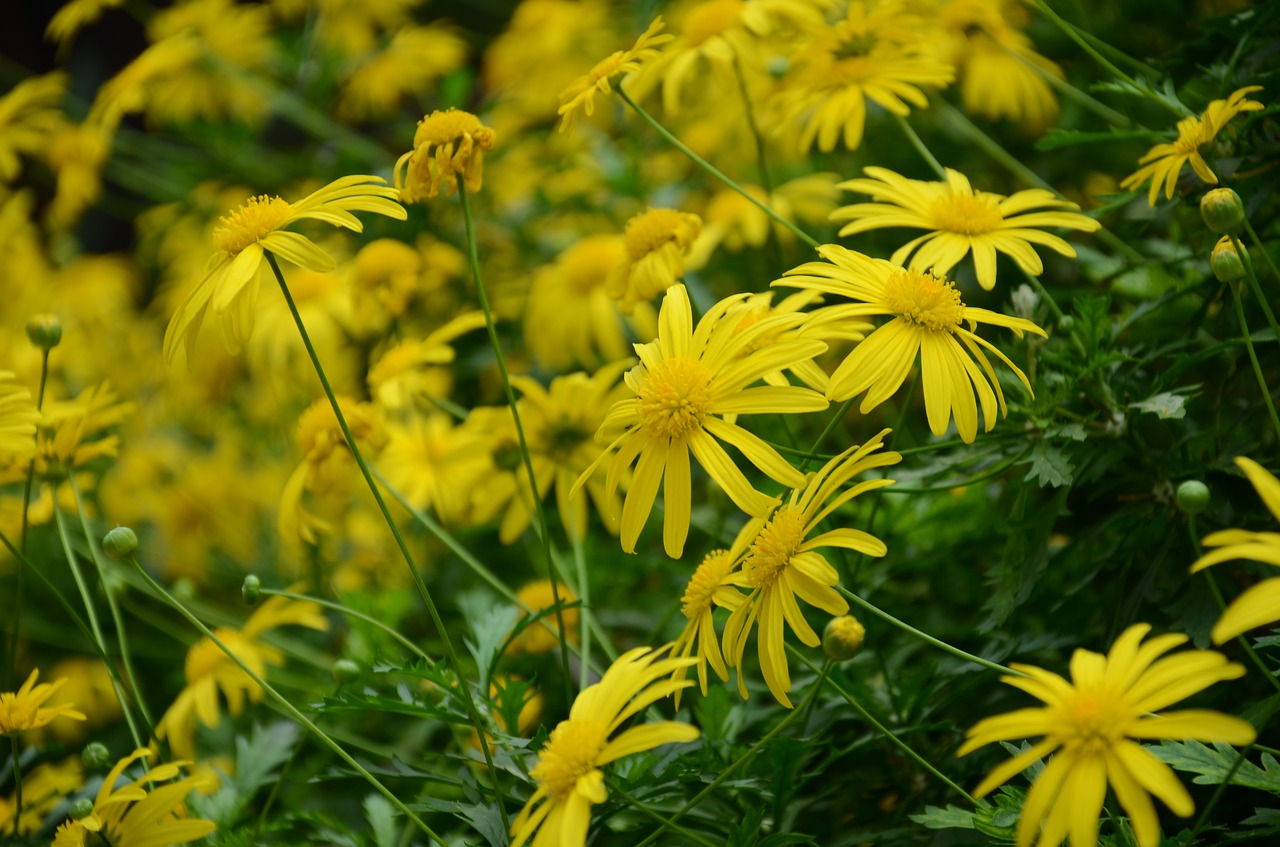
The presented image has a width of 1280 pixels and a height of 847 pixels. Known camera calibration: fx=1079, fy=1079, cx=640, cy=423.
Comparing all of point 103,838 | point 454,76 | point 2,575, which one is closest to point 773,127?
point 454,76

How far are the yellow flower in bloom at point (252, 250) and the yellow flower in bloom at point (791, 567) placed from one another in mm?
365

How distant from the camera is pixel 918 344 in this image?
2.55ft

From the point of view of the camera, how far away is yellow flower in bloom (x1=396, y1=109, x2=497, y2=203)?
36.4 inches

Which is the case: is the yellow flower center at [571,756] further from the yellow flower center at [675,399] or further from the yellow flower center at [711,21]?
the yellow flower center at [711,21]

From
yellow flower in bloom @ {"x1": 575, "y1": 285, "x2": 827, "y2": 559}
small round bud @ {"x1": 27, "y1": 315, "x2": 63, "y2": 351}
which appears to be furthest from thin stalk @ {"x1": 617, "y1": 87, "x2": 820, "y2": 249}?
small round bud @ {"x1": 27, "y1": 315, "x2": 63, "y2": 351}

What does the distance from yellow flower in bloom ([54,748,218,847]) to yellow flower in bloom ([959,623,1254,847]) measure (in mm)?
597

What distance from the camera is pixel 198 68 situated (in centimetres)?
212

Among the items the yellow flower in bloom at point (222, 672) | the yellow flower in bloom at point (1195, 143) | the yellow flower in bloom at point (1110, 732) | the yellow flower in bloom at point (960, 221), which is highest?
the yellow flower in bloom at point (1195, 143)

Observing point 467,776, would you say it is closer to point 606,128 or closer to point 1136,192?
point 1136,192

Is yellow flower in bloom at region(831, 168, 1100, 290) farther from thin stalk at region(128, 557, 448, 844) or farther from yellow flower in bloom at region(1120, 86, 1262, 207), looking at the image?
thin stalk at region(128, 557, 448, 844)

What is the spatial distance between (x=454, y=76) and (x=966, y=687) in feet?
4.11

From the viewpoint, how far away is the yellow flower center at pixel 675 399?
30.9 inches

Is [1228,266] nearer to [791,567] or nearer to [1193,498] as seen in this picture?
[1193,498]

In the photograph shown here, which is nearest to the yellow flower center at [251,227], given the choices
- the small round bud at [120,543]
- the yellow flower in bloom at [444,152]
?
the yellow flower in bloom at [444,152]
